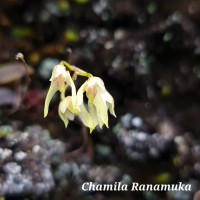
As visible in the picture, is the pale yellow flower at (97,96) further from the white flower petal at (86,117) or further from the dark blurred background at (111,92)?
the dark blurred background at (111,92)

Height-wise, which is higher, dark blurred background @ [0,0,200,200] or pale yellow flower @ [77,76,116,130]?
dark blurred background @ [0,0,200,200]

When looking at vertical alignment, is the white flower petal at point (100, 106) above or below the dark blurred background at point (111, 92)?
below

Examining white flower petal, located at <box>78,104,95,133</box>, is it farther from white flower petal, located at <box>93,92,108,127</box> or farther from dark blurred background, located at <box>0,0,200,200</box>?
dark blurred background, located at <box>0,0,200,200</box>

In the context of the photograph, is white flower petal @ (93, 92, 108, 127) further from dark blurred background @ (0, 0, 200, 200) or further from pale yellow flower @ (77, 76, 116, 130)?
dark blurred background @ (0, 0, 200, 200)

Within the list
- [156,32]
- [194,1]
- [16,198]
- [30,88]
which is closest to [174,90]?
[156,32]

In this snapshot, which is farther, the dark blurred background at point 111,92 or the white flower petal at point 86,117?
the dark blurred background at point 111,92

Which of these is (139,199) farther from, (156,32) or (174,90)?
(156,32)

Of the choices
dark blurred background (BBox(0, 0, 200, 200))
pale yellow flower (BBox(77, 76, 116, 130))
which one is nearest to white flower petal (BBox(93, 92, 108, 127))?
pale yellow flower (BBox(77, 76, 116, 130))

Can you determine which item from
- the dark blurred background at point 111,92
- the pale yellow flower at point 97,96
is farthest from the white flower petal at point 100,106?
the dark blurred background at point 111,92

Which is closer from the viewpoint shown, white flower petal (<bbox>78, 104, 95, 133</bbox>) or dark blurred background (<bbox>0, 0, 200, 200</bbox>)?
white flower petal (<bbox>78, 104, 95, 133</bbox>)

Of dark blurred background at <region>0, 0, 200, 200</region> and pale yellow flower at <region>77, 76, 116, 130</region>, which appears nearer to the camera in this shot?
pale yellow flower at <region>77, 76, 116, 130</region>
